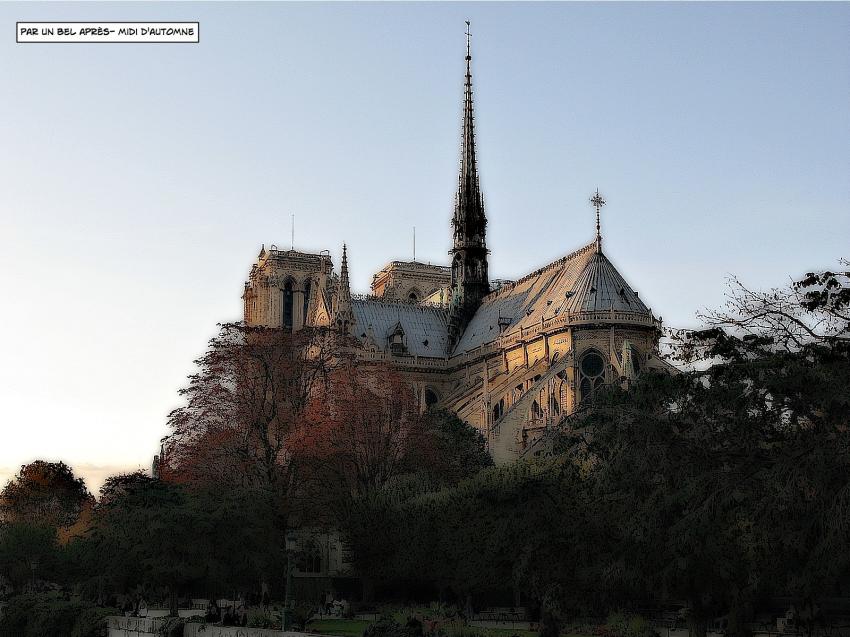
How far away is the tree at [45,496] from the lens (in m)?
111

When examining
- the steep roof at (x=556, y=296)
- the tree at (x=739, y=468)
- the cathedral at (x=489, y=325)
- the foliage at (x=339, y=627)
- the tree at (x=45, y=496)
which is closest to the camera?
the tree at (x=739, y=468)

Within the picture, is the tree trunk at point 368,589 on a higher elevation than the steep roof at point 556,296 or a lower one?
lower

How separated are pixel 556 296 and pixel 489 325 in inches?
403

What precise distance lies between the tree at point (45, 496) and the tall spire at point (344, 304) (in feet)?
102

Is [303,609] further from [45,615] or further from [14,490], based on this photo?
[14,490]

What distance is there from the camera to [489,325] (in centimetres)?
9294

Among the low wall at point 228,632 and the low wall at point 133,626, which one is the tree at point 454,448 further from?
the low wall at point 228,632

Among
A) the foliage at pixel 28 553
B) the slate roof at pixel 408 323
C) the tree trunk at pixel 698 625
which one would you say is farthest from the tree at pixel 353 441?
the foliage at pixel 28 553

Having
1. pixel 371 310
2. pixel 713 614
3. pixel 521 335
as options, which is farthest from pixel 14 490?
pixel 713 614

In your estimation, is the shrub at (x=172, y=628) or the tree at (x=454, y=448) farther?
the tree at (x=454, y=448)

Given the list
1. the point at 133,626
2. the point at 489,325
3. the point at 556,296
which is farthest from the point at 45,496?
the point at 133,626

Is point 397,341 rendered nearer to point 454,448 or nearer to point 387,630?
point 454,448

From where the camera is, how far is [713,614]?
40469 mm

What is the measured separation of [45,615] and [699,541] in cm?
3131
